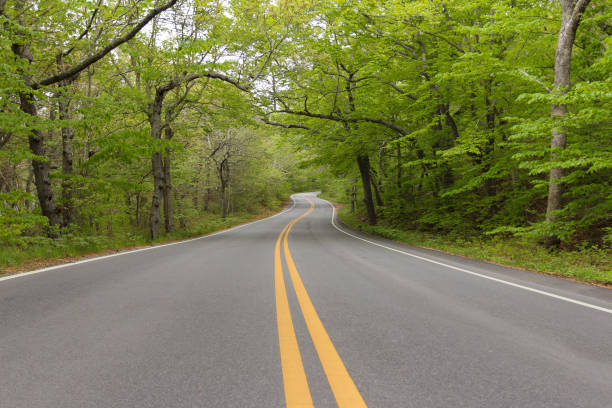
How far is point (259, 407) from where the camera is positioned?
5.70 feet

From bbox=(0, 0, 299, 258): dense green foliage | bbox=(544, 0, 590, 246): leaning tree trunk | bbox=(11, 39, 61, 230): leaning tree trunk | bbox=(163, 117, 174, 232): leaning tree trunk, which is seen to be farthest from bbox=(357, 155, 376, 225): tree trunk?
bbox=(11, 39, 61, 230): leaning tree trunk

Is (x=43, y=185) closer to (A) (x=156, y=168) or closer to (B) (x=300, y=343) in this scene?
(A) (x=156, y=168)

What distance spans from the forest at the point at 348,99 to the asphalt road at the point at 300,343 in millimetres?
4387

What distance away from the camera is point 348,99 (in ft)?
50.8

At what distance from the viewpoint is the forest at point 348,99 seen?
773 cm

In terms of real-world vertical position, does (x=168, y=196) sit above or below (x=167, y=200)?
above

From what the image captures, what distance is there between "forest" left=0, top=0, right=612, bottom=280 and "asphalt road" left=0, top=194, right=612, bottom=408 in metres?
4.39

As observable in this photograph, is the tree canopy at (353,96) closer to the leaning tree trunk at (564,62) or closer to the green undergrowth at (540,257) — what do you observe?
the leaning tree trunk at (564,62)

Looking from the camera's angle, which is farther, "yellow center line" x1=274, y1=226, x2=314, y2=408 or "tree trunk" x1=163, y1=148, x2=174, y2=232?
"tree trunk" x1=163, y1=148, x2=174, y2=232

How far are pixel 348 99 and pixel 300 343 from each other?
1454 cm

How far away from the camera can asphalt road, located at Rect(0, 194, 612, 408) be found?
6.15ft

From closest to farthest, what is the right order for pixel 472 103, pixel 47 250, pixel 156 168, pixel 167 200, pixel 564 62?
pixel 47 250 < pixel 564 62 < pixel 472 103 < pixel 156 168 < pixel 167 200

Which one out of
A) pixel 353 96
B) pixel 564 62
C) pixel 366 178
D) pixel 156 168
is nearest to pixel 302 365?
pixel 564 62

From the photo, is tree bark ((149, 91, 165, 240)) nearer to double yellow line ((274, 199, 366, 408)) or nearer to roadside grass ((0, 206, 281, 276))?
roadside grass ((0, 206, 281, 276))
